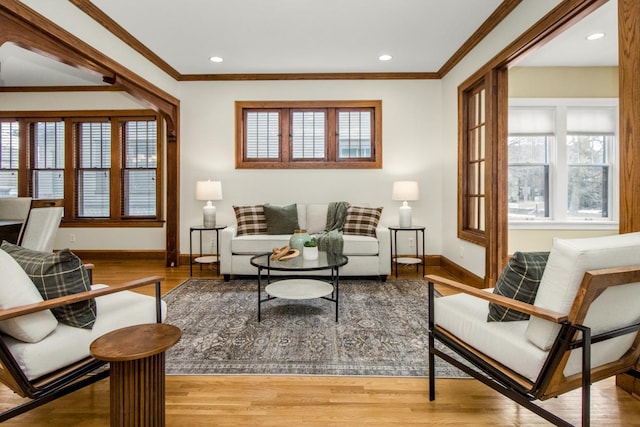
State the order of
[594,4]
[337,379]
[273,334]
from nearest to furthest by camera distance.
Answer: [337,379] → [594,4] → [273,334]

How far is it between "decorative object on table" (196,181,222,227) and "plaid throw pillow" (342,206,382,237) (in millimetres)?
1816

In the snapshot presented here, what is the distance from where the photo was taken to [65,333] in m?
1.56

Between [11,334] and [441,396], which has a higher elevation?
[11,334]

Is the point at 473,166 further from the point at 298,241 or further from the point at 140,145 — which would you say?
the point at 140,145

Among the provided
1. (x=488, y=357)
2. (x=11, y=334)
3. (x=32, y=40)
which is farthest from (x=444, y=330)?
(x=32, y=40)

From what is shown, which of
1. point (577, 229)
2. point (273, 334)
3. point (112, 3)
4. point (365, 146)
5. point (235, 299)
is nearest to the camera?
point (273, 334)

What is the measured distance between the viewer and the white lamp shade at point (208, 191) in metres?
4.95

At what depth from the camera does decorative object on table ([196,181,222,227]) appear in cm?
496

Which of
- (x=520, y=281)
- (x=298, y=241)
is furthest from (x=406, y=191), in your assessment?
(x=520, y=281)

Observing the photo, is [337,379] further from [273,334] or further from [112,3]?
[112,3]

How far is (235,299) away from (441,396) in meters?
2.33

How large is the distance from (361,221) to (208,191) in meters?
2.13

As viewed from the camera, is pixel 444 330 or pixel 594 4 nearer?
pixel 444 330

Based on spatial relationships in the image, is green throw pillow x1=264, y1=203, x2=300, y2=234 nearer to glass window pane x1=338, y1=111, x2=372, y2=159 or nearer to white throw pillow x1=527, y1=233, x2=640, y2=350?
glass window pane x1=338, y1=111, x2=372, y2=159
